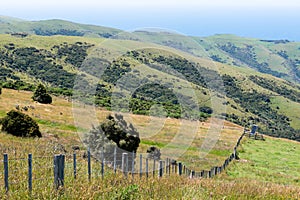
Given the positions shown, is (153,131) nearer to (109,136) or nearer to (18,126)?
(109,136)

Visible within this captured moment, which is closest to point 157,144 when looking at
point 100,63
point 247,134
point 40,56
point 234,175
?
point 234,175

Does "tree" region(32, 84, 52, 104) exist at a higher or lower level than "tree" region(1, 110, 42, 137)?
lower

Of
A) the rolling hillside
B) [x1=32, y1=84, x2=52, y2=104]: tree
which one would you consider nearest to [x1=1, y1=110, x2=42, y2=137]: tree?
the rolling hillside

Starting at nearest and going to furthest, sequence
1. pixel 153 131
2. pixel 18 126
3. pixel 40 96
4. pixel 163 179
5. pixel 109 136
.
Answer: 1. pixel 163 179
2. pixel 153 131
3. pixel 109 136
4. pixel 18 126
5. pixel 40 96

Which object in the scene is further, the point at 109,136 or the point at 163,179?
the point at 109,136

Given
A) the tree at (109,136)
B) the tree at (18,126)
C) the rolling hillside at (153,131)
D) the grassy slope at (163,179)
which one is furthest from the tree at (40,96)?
the tree at (109,136)

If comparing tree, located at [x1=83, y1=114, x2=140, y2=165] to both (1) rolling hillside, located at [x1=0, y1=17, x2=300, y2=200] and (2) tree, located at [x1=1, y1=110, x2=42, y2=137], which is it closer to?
(1) rolling hillside, located at [x1=0, y1=17, x2=300, y2=200]

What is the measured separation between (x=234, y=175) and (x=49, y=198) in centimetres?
2573

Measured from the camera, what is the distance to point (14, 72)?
14325 cm

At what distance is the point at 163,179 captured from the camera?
11.2 meters

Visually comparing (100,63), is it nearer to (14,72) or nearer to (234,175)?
(234,175)

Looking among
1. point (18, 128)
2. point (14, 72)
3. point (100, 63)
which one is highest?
point (100, 63)

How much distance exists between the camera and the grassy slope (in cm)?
813

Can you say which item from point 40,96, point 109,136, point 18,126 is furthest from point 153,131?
point 40,96
